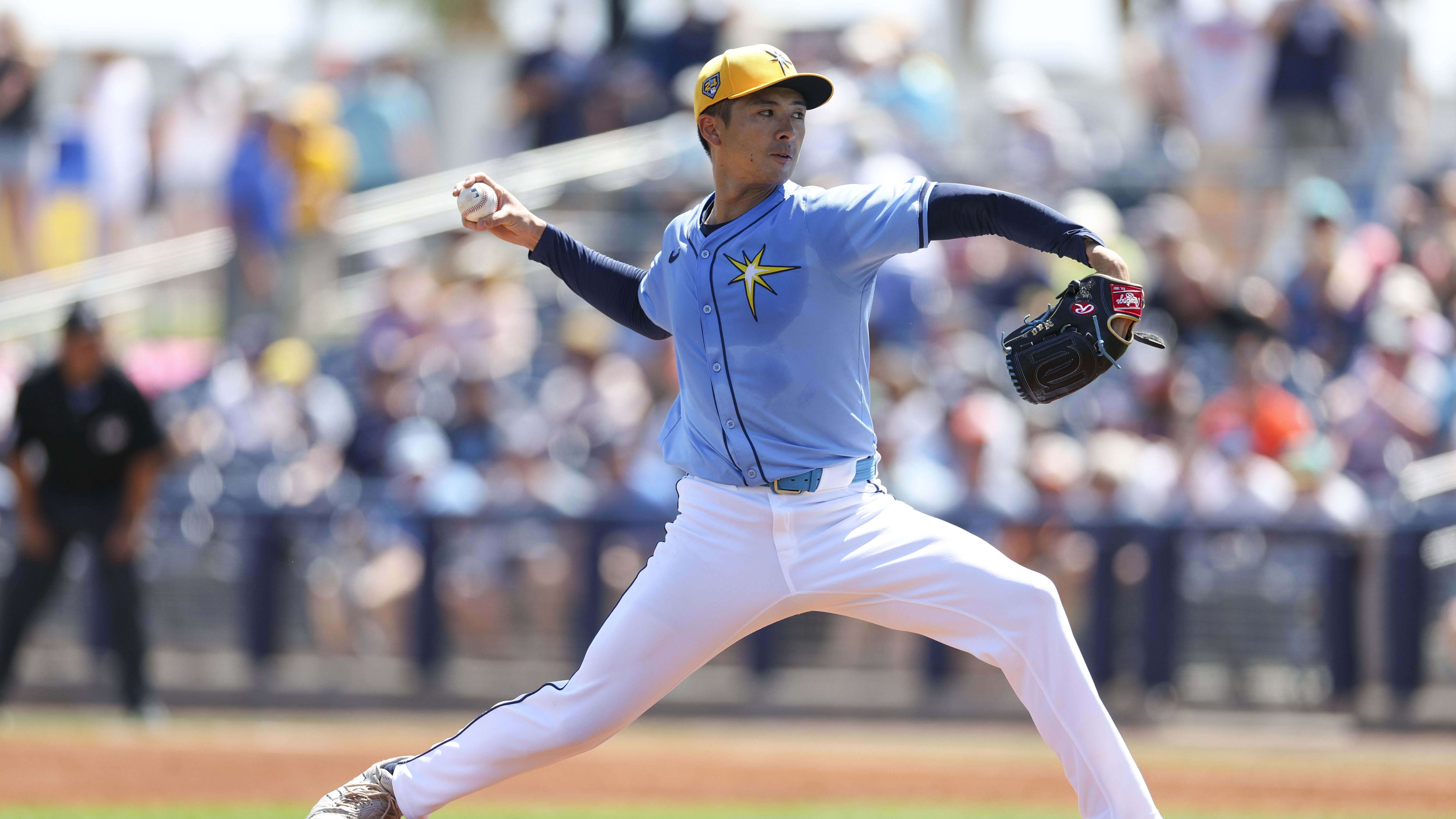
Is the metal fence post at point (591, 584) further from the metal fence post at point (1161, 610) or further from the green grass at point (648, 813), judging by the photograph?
the metal fence post at point (1161, 610)

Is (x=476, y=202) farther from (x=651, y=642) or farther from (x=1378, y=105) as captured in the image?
(x=1378, y=105)

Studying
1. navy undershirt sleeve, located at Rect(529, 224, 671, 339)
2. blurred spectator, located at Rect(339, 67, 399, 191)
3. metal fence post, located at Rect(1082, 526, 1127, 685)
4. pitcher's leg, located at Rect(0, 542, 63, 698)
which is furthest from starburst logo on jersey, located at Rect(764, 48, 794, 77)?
blurred spectator, located at Rect(339, 67, 399, 191)

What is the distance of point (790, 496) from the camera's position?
394 cm

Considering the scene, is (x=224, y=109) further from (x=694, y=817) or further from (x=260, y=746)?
(x=694, y=817)

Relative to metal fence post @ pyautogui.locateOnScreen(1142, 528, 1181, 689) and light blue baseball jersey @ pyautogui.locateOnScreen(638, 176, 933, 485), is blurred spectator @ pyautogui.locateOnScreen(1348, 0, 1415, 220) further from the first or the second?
light blue baseball jersey @ pyautogui.locateOnScreen(638, 176, 933, 485)

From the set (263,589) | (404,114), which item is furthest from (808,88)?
(404,114)

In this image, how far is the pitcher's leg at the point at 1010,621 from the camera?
3.85 metres

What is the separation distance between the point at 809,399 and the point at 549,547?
5.87 metres

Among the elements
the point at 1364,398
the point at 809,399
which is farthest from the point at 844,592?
the point at 1364,398

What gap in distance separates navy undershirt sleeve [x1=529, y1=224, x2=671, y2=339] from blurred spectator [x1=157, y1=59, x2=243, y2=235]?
9774 mm

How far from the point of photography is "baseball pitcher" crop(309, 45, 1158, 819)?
3.85 meters

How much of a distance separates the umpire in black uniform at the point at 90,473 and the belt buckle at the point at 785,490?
243 inches

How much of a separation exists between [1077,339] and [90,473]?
6929 millimetres

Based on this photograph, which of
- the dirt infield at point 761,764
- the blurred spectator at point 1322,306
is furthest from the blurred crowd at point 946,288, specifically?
the dirt infield at point 761,764
